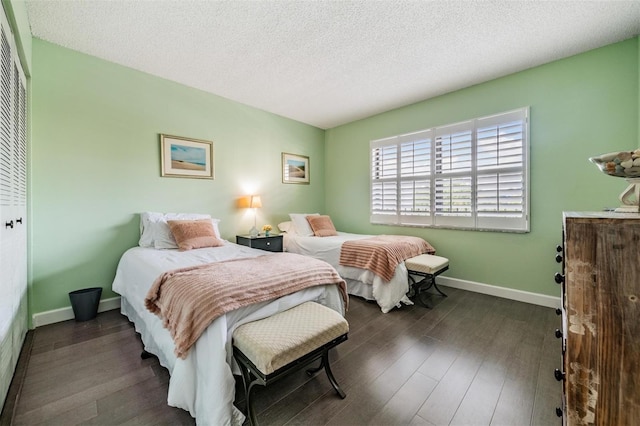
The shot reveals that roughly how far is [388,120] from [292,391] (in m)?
3.90

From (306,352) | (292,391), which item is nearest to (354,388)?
(292,391)

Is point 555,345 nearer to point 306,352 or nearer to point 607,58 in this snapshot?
point 306,352

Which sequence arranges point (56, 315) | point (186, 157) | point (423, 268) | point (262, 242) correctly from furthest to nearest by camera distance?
point (262, 242) < point (186, 157) < point (423, 268) < point (56, 315)

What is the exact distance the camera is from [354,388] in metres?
1.62

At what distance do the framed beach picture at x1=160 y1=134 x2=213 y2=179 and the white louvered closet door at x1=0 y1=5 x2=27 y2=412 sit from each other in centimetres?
115

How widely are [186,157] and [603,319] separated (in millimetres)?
3771

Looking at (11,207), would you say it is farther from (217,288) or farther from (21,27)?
(217,288)

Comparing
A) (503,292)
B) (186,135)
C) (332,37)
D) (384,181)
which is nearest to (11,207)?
(186,135)

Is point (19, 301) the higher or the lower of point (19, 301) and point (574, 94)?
the lower

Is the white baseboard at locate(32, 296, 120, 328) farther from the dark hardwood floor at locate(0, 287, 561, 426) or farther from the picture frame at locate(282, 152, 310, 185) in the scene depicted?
the picture frame at locate(282, 152, 310, 185)

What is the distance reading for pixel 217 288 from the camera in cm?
150

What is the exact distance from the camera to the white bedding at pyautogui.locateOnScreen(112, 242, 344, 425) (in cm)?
130

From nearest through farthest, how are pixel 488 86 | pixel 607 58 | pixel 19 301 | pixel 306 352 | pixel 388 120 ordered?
pixel 306 352 < pixel 19 301 < pixel 607 58 < pixel 488 86 < pixel 388 120

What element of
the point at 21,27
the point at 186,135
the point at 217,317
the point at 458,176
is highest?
the point at 21,27
